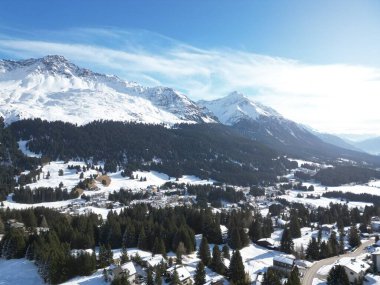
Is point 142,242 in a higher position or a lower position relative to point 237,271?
higher

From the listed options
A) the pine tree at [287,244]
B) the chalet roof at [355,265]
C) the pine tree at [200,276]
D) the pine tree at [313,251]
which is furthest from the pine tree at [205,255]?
the chalet roof at [355,265]

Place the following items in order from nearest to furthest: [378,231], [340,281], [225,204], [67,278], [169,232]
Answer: [340,281] → [67,278] → [169,232] → [378,231] → [225,204]

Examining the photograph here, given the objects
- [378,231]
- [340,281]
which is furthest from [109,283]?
[378,231]

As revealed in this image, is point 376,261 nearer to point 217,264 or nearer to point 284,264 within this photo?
point 284,264

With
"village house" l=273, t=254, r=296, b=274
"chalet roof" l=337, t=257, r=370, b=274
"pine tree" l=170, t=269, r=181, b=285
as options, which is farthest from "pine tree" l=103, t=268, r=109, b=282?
"chalet roof" l=337, t=257, r=370, b=274

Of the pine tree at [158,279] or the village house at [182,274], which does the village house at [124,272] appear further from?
the village house at [182,274]

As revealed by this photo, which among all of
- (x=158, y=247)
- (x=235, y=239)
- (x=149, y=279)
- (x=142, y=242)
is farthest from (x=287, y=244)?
(x=149, y=279)

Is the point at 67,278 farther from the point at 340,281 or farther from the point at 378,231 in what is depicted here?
the point at 378,231

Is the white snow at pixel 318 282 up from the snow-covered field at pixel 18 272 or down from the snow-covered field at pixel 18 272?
up
